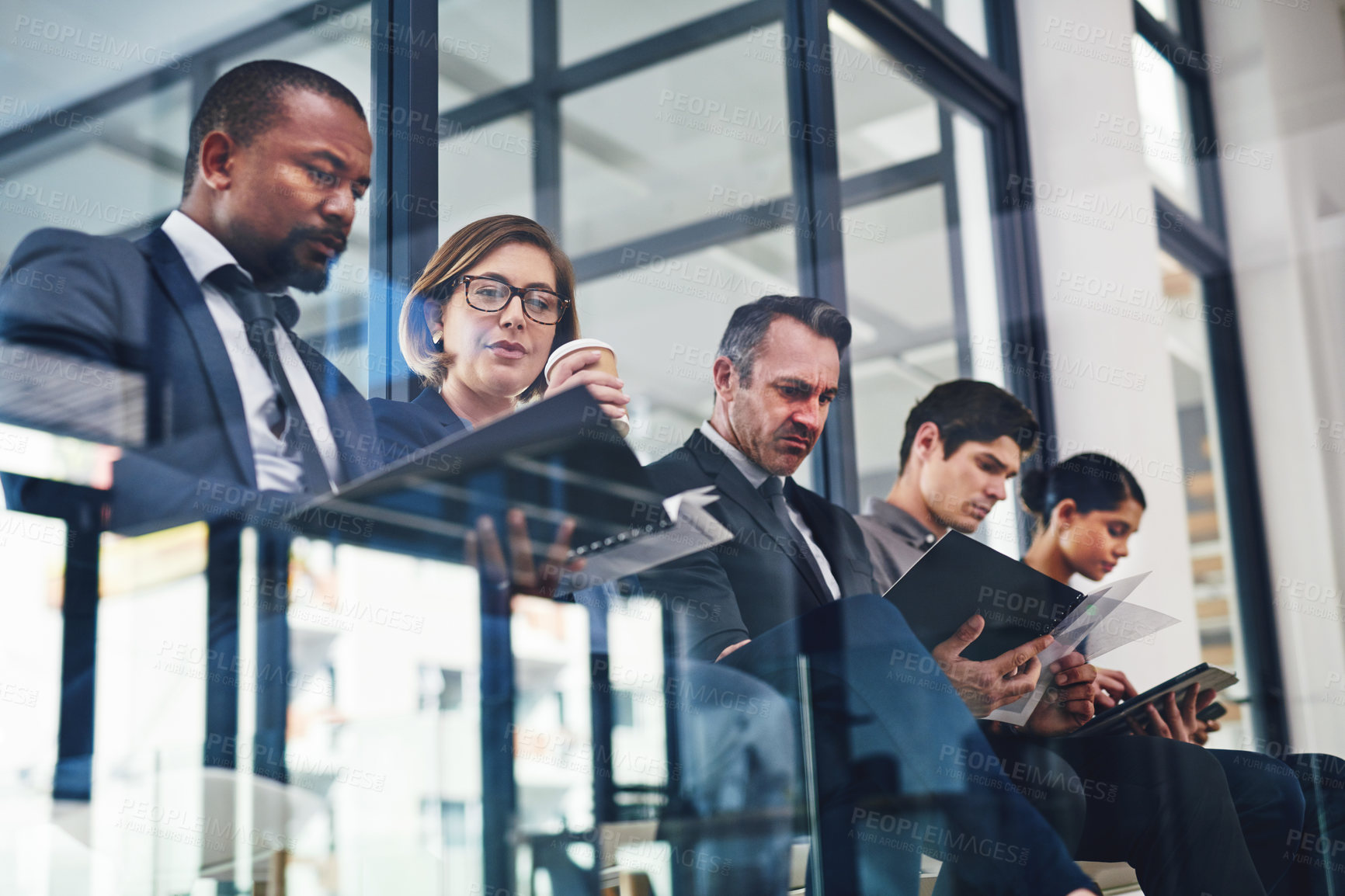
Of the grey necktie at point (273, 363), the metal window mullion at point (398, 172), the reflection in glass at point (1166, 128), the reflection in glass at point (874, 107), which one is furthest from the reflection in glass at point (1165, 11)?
the grey necktie at point (273, 363)

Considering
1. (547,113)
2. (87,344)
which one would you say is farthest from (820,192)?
(87,344)

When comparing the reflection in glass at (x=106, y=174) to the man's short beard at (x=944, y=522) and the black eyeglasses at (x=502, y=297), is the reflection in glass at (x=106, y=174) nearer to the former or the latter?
the black eyeglasses at (x=502, y=297)

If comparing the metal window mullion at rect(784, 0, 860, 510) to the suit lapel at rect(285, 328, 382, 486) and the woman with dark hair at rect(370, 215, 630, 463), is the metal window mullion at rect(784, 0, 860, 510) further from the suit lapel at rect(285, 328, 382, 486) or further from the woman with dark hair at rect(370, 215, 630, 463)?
the suit lapel at rect(285, 328, 382, 486)

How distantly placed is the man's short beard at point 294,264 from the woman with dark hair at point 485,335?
0.19 meters

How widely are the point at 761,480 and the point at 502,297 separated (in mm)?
661

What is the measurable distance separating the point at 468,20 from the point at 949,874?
63.4 inches

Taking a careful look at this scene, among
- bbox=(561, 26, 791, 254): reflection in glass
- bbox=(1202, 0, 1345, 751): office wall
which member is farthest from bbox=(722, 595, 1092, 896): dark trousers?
bbox=(1202, 0, 1345, 751): office wall

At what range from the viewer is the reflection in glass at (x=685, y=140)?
2.69 metres

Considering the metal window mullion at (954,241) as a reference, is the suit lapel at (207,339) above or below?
below

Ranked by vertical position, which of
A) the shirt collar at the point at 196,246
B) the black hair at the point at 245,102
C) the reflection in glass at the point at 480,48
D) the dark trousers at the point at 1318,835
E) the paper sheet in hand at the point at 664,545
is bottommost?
the dark trousers at the point at 1318,835

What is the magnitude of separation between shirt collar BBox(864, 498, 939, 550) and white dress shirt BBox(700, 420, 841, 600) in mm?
411

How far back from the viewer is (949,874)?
5.21ft

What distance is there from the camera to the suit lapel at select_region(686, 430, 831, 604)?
2162mm

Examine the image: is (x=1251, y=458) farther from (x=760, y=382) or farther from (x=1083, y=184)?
(x=760, y=382)
